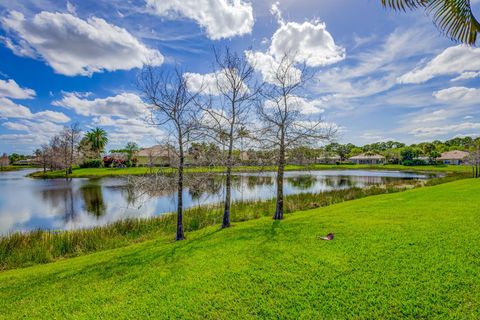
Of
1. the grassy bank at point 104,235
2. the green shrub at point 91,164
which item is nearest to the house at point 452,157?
the grassy bank at point 104,235

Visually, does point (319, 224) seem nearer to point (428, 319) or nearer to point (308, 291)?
point (308, 291)

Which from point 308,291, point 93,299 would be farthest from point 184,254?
point 308,291

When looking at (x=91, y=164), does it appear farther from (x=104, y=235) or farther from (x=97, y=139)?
(x=104, y=235)

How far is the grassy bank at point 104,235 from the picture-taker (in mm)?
9219

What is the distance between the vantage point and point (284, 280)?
4578mm

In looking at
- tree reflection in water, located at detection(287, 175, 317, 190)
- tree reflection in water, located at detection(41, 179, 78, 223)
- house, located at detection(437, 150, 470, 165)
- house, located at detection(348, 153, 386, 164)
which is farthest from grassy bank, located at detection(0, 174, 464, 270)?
house, located at detection(348, 153, 386, 164)

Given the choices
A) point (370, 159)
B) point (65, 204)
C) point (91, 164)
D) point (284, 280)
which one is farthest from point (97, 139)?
point (370, 159)

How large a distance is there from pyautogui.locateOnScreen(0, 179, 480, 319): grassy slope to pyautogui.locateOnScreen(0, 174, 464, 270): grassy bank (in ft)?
9.81

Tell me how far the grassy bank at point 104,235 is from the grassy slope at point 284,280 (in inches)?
118

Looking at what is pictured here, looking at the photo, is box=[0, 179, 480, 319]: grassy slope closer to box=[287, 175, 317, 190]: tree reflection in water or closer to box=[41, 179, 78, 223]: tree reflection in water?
box=[41, 179, 78, 223]: tree reflection in water

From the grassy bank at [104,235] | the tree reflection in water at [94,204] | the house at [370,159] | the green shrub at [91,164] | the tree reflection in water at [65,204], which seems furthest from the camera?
the house at [370,159]

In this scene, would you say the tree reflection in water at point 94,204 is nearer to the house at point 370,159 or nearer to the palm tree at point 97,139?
the palm tree at point 97,139

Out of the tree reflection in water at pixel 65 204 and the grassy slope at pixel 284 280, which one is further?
the tree reflection in water at pixel 65 204

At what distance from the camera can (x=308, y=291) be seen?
4152 millimetres
